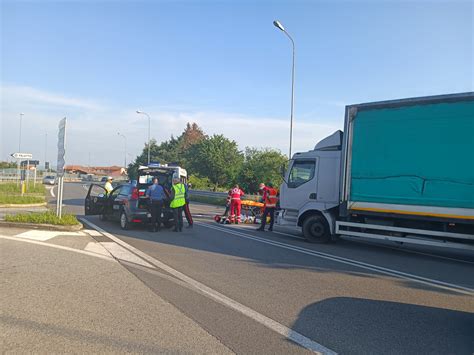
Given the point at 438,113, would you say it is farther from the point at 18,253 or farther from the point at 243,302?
the point at 18,253

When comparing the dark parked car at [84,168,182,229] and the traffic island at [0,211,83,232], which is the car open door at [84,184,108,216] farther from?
the traffic island at [0,211,83,232]

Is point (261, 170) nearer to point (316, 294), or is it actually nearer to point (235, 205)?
point (235, 205)

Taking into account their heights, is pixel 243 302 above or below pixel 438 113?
below

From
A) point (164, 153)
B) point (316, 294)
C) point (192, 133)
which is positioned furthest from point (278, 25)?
point (192, 133)

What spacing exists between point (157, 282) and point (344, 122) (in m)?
6.53

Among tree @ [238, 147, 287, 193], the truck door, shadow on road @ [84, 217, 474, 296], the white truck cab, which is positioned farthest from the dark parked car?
tree @ [238, 147, 287, 193]

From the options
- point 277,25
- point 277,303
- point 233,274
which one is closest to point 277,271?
point 233,274

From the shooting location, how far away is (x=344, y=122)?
1047cm

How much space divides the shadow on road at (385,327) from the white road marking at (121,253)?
3689mm

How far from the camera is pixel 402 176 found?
9.55m

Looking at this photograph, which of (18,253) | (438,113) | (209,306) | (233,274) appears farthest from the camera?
(438,113)

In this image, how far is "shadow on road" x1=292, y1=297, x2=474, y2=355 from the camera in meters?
4.16

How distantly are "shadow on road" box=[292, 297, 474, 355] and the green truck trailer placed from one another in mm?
4204

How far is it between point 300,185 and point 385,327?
7315 millimetres
